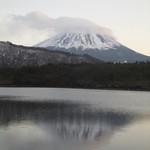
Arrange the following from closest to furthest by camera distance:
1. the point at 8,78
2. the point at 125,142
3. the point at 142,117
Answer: the point at 125,142 → the point at 142,117 → the point at 8,78

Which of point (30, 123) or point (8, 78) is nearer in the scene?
point (30, 123)

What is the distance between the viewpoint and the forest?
162000mm

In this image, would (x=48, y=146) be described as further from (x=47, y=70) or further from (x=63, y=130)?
(x=47, y=70)

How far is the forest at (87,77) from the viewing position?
531 ft

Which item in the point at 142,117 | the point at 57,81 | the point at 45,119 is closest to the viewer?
the point at 45,119

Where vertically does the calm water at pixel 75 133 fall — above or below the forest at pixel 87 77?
below

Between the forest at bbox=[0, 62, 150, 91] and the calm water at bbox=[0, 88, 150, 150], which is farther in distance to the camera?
the forest at bbox=[0, 62, 150, 91]

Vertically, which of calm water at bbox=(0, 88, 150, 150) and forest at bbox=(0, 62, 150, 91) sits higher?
forest at bbox=(0, 62, 150, 91)

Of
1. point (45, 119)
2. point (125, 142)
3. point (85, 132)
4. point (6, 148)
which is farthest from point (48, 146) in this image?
point (45, 119)

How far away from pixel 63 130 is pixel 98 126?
499 cm

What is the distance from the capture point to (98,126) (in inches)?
1499

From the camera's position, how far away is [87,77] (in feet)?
562

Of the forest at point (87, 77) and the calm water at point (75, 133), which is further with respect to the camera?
the forest at point (87, 77)

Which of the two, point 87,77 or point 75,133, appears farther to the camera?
point 87,77
